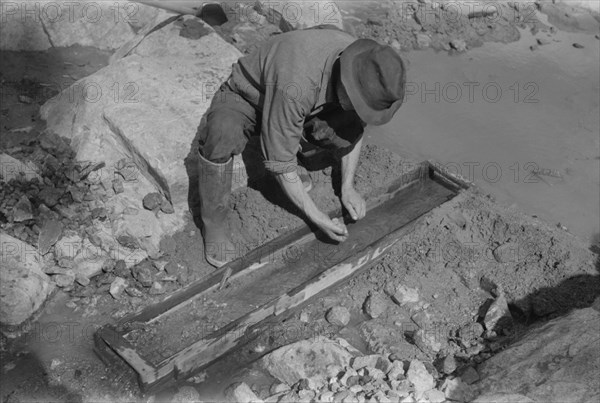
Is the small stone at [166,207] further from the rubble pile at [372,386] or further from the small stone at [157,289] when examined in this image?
the rubble pile at [372,386]

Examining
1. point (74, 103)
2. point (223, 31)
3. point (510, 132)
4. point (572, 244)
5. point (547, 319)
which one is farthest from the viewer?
point (223, 31)

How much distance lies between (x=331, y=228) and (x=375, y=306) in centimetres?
56

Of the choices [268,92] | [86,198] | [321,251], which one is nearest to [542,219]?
[321,251]

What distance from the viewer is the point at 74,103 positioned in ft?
15.8

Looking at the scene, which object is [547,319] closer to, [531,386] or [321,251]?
[531,386]

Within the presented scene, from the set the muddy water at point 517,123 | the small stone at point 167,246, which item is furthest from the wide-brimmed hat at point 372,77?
the muddy water at point 517,123

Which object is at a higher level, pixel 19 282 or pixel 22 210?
pixel 22 210

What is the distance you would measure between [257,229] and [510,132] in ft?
8.76

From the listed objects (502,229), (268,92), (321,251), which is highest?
(268,92)

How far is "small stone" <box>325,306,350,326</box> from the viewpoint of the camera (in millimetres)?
3996

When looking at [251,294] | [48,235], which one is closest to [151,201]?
[48,235]

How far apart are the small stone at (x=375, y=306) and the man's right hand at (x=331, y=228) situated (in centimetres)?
41

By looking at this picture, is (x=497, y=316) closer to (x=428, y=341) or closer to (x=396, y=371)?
(x=428, y=341)

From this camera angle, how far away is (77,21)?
19.9 ft
